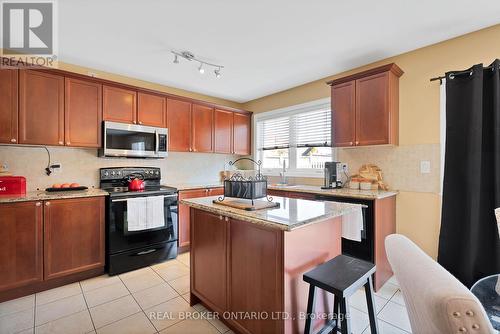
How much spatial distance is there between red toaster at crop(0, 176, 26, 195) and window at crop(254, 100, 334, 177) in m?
3.22

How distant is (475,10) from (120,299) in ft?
13.2

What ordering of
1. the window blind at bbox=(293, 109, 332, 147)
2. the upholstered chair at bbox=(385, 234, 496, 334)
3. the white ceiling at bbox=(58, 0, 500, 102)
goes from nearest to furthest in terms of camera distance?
the upholstered chair at bbox=(385, 234, 496, 334), the white ceiling at bbox=(58, 0, 500, 102), the window blind at bbox=(293, 109, 332, 147)

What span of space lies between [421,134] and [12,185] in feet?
14.1

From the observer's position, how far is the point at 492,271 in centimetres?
204

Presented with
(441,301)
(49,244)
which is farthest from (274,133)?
(441,301)

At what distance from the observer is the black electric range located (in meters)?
2.70

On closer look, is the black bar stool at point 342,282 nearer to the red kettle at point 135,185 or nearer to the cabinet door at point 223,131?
the red kettle at point 135,185

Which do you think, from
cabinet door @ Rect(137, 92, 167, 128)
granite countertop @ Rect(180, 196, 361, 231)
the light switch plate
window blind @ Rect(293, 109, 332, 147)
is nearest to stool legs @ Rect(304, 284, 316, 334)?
granite countertop @ Rect(180, 196, 361, 231)

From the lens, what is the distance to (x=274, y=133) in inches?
168

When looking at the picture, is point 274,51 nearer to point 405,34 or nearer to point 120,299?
point 405,34

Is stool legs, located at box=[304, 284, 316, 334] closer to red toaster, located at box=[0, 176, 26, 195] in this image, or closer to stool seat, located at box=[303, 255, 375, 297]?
stool seat, located at box=[303, 255, 375, 297]

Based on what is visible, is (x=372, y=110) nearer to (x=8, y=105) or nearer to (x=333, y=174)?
(x=333, y=174)

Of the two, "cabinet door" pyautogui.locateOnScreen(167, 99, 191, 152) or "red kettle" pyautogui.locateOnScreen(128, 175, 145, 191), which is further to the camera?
"cabinet door" pyautogui.locateOnScreen(167, 99, 191, 152)

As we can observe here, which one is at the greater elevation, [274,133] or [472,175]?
[274,133]
